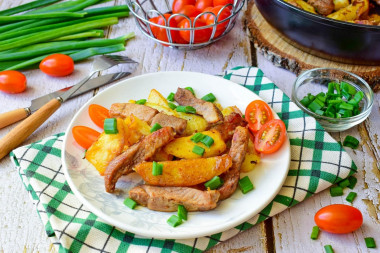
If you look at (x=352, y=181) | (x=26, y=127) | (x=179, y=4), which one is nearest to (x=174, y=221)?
(x=352, y=181)

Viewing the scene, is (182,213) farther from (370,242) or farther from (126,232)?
(370,242)

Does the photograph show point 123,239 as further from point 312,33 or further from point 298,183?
point 312,33

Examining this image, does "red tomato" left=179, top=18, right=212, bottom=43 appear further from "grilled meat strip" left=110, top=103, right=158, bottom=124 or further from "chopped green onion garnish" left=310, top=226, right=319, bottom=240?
"chopped green onion garnish" left=310, top=226, right=319, bottom=240

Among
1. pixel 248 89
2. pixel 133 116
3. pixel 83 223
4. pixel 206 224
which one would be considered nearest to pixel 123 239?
pixel 83 223

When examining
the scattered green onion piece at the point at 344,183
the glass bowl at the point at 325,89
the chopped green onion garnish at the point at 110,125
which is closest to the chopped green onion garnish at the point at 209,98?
the glass bowl at the point at 325,89

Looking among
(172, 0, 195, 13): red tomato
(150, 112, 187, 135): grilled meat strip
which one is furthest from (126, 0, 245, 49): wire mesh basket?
(150, 112, 187, 135): grilled meat strip

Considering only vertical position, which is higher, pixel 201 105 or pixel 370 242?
pixel 201 105
